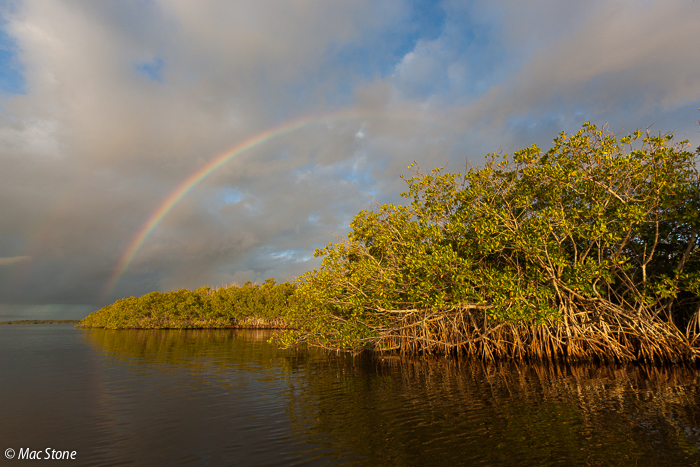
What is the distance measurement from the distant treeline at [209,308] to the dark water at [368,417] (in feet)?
214

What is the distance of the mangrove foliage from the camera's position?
16375mm

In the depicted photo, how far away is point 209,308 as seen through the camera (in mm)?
90062

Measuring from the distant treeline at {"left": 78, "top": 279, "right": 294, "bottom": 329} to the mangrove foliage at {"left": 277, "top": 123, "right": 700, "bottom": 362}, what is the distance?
63.6 metres

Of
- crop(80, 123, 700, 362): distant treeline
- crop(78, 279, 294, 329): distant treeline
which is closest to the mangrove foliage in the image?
crop(80, 123, 700, 362): distant treeline

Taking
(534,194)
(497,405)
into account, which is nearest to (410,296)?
(497,405)

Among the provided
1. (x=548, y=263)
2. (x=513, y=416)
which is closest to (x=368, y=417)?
(x=513, y=416)

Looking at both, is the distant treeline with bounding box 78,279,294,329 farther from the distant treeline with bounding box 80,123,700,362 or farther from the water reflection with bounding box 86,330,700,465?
the water reflection with bounding box 86,330,700,465

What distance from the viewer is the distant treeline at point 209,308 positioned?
8481cm

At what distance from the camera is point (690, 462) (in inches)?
279

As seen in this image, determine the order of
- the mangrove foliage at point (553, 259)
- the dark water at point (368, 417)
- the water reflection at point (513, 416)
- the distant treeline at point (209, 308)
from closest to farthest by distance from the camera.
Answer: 1. the water reflection at point (513, 416)
2. the dark water at point (368, 417)
3. the mangrove foliage at point (553, 259)
4. the distant treeline at point (209, 308)

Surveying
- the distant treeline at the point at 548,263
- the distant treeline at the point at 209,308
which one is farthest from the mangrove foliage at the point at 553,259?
the distant treeline at the point at 209,308

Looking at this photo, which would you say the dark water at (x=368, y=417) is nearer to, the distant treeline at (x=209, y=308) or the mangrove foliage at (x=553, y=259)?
the mangrove foliage at (x=553, y=259)

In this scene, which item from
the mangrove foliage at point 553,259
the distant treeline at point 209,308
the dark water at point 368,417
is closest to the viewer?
the dark water at point 368,417

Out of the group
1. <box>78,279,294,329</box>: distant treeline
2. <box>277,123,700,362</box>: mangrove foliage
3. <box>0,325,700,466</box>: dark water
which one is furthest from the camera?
<box>78,279,294,329</box>: distant treeline
